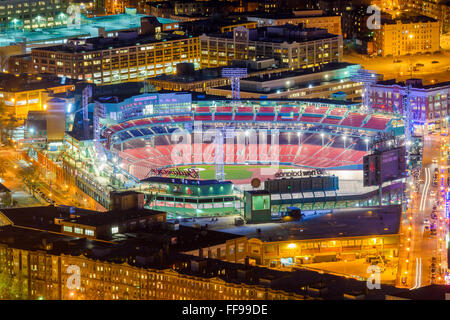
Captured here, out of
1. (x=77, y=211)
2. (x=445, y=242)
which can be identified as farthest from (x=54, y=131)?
(x=445, y=242)

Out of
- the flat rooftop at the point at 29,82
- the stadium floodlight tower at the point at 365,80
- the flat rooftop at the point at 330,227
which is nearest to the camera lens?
the flat rooftop at the point at 330,227

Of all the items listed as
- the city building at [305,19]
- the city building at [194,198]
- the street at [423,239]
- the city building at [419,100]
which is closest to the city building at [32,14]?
the city building at [305,19]

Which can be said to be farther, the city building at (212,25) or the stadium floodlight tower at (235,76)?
the city building at (212,25)

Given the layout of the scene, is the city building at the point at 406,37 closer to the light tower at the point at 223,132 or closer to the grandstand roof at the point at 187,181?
the light tower at the point at 223,132

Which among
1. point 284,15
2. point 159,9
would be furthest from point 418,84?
point 159,9

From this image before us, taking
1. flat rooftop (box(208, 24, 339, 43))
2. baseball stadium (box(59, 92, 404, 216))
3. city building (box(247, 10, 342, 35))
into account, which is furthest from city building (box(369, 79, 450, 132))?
city building (box(247, 10, 342, 35))

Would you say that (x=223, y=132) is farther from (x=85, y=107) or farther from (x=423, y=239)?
(x=423, y=239)

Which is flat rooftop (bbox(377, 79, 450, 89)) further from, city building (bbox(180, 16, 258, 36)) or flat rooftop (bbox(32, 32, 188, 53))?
city building (bbox(180, 16, 258, 36))

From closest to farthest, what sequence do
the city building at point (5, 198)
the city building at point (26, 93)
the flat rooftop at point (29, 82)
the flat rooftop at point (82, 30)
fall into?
the city building at point (5, 198) → the city building at point (26, 93) → the flat rooftop at point (29, 82) → the flat rooftop at point (82, 30)
